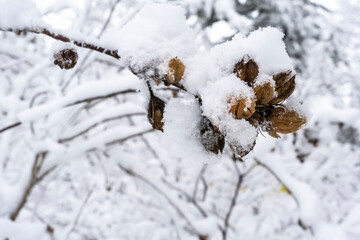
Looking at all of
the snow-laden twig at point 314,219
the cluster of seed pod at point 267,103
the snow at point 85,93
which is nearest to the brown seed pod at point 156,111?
the cluster of seed pod at point 267,103

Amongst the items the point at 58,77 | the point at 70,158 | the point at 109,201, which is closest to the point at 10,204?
the point at 70,158

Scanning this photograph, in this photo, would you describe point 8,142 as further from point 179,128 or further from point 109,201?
point 109,201

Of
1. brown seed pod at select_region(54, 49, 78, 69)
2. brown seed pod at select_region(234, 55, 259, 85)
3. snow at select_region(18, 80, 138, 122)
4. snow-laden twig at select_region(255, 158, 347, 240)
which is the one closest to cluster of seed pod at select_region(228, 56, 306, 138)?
brown seed pod at select_region(234, 55, 259, 85)

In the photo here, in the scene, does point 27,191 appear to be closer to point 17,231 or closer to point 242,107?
point 17,231

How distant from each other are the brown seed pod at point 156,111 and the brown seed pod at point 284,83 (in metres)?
0.20

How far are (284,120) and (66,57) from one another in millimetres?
373

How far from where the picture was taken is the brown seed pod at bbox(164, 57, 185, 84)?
44 centimetres

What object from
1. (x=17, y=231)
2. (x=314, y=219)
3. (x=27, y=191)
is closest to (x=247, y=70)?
(x=314, y=219)

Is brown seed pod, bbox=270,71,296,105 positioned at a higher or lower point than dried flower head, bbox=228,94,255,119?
higher

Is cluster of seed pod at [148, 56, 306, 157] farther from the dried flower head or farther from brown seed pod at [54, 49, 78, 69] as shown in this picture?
brown seed pod at [54, 49, 78, 69]

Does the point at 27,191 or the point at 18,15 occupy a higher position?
the point at 18,15

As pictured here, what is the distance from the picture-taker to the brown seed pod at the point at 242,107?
1.35 feet

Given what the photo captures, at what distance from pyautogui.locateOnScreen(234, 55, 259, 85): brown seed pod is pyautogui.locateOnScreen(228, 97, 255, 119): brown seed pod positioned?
0.14ft

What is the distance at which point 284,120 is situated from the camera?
0.45m
